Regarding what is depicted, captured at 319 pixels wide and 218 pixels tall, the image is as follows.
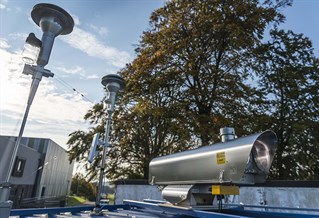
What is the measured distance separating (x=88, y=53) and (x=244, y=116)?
5662 mm

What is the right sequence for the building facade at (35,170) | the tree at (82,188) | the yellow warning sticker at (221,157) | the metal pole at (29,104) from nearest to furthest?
the metal pole at (29,104) → the yellow warning sticker at (221,157) → the building facade at (35,170) → the tree at (82,188)

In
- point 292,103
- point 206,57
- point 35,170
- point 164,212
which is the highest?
point 206,57

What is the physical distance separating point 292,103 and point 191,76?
411 cm

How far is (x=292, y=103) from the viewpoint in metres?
9.41

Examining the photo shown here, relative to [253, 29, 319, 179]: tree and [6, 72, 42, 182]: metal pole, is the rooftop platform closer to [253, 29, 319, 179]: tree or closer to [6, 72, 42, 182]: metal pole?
[6, 72, 42, 182]: metal pole

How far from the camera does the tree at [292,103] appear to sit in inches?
346

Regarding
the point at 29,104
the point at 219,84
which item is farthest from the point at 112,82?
the point at 219,84

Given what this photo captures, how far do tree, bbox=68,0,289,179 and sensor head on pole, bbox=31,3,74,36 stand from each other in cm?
630

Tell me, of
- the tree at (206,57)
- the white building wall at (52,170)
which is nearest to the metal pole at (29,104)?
the tree at (206,57)

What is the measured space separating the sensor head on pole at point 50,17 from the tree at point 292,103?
8152 millimetres

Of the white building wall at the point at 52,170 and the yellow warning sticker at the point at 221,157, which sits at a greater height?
the white building wall at the point at 52,170

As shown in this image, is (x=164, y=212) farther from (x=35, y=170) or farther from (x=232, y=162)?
(x=35, y=170)

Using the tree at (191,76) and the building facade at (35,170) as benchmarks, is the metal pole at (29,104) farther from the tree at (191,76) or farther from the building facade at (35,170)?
the building facade at (35,170)

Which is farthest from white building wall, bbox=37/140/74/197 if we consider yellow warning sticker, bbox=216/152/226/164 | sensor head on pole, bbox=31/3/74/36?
yellow warning sticker, bbox=216/152/226/164
